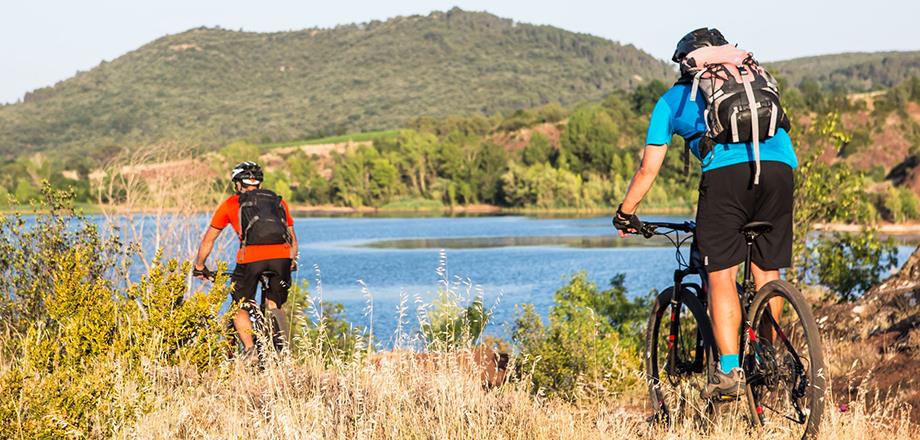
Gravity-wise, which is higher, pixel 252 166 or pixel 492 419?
pixel 252 166

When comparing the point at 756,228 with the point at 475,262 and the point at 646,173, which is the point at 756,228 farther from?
the point at 475,262

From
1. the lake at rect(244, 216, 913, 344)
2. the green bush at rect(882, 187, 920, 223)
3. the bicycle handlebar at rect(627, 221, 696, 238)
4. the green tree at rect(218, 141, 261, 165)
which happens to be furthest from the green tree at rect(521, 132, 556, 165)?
the bicycle handlebar at rect(627, 221, 696, 238)

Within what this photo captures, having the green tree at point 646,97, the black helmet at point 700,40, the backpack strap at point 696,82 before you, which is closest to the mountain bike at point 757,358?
the backpack strap at point 696,82

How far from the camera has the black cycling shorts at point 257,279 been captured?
26.5ft

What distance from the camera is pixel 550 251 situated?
47562 millimetres

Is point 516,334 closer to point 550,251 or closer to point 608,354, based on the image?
point 608,354

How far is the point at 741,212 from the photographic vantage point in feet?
15.9

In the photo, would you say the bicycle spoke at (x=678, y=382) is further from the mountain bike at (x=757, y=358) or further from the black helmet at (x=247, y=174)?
the black helmet at (x=247, y=174)

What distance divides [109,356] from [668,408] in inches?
121

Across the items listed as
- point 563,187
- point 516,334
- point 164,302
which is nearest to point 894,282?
point 516,334

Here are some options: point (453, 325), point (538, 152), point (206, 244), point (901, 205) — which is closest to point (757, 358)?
point (453, 325)

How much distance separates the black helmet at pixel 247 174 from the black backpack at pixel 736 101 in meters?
4.30

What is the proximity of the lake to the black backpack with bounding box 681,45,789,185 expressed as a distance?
10859mm

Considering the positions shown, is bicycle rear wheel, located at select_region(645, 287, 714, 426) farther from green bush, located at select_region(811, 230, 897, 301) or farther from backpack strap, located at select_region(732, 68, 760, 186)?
green bush, located at select_region(811, 230, 897, 301)
